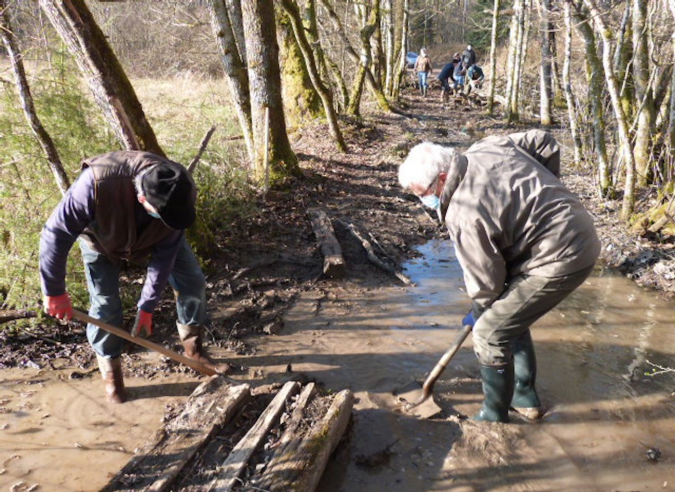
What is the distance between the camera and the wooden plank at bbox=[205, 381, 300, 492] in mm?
2566

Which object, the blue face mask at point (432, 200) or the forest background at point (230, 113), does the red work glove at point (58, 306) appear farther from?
the blue face mask at point (432, 200)

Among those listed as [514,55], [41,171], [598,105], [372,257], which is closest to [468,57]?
[514,55]

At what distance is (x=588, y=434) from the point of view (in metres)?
3.36

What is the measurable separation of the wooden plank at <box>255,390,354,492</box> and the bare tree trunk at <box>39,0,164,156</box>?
10.0 ft

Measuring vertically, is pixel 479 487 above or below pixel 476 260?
below

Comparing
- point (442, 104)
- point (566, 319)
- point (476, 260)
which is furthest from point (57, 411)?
point (442, 104)

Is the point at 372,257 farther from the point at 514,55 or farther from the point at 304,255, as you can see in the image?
the point at 514,55

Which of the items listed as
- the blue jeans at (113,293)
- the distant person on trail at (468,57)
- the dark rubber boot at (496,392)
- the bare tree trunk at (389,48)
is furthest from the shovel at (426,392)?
the distant person on trail at (468,57)

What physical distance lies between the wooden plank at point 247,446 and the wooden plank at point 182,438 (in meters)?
0.22

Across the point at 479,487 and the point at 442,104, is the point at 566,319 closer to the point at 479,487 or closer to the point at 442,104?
the point at 479,487

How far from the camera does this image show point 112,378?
11.3ft

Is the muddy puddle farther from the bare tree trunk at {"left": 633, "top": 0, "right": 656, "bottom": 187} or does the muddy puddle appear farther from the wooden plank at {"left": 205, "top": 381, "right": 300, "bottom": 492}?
the bare tree trunk at {"left": 633, "top": 0, "right": 656, "bottom": 187}

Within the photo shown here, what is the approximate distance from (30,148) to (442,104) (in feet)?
59.7

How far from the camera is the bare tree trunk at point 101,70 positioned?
392 cm
